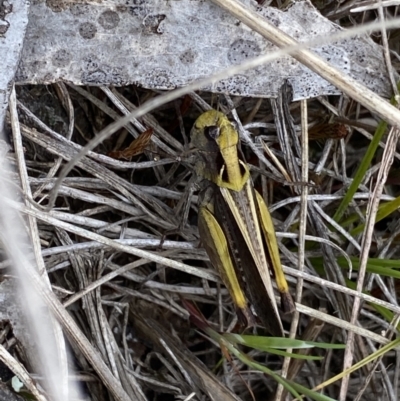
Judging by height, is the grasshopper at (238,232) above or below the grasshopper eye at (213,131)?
below

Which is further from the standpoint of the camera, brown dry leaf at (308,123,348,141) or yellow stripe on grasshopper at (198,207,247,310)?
brown dry leaf at (308,123,348,141)

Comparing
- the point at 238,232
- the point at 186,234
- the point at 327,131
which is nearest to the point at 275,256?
the point at 238,232

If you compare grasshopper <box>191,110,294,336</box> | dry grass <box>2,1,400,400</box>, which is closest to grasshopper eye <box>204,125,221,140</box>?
grasshopper <box>191,110,294,336</box>

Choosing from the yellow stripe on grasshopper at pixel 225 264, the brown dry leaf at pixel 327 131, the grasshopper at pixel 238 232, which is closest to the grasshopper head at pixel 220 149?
the grasshopper at pixel 238 232

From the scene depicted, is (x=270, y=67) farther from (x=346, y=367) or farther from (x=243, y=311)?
(x=346, y=367)

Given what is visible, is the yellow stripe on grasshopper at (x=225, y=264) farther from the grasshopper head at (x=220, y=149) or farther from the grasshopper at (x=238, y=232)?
the grasshopper head at (x=220, y=149)

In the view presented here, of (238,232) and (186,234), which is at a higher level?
(238,232)

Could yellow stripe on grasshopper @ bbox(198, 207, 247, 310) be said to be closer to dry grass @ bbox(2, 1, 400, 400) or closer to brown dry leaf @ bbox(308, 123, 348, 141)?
dry grass @ bbox(2, 1, 400, 400)

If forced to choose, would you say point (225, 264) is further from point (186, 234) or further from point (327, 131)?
point (327, 131)

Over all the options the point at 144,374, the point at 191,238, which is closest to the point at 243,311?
the point at 191,238

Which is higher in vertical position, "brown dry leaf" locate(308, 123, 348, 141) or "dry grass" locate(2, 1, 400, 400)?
"brown dry leaf" locate(308, 123, 348, 141)
